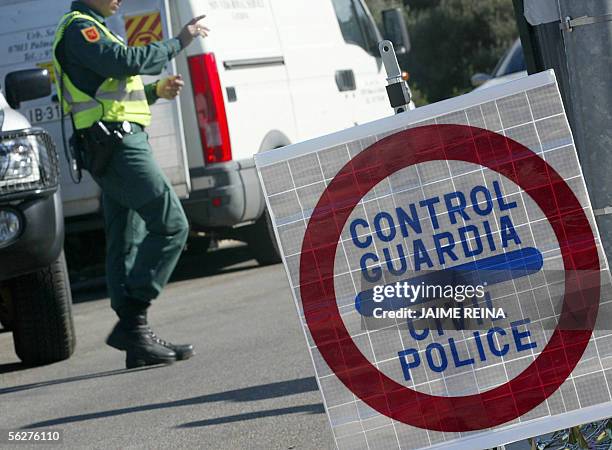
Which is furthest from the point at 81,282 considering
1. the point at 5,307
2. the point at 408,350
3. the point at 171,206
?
the point at 408,350

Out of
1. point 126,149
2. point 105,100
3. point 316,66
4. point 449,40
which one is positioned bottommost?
point 126,149

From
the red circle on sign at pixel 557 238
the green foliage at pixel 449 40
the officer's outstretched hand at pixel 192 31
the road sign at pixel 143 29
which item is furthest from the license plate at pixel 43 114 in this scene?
the green foliage at pixel 449 40

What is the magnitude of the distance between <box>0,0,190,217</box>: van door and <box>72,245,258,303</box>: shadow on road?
1.04 meters

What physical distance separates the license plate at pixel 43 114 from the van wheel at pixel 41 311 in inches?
118

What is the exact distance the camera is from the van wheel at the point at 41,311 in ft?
22.1

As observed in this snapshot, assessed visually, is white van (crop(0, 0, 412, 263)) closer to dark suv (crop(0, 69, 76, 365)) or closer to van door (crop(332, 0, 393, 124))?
van door (crop(332, 0, 393, 124))

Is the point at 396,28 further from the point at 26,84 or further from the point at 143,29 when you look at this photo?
the point at 26,84

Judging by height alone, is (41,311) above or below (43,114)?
below

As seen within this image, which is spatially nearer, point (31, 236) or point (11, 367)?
point (31, 236)

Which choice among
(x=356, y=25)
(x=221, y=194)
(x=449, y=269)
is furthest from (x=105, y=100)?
(x=356, y=25)

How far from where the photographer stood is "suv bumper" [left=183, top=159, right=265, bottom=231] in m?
9.65

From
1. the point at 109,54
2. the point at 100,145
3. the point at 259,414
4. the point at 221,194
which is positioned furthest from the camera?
the point at 221,194

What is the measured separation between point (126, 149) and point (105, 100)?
286 millimetres

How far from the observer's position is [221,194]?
380 inches
